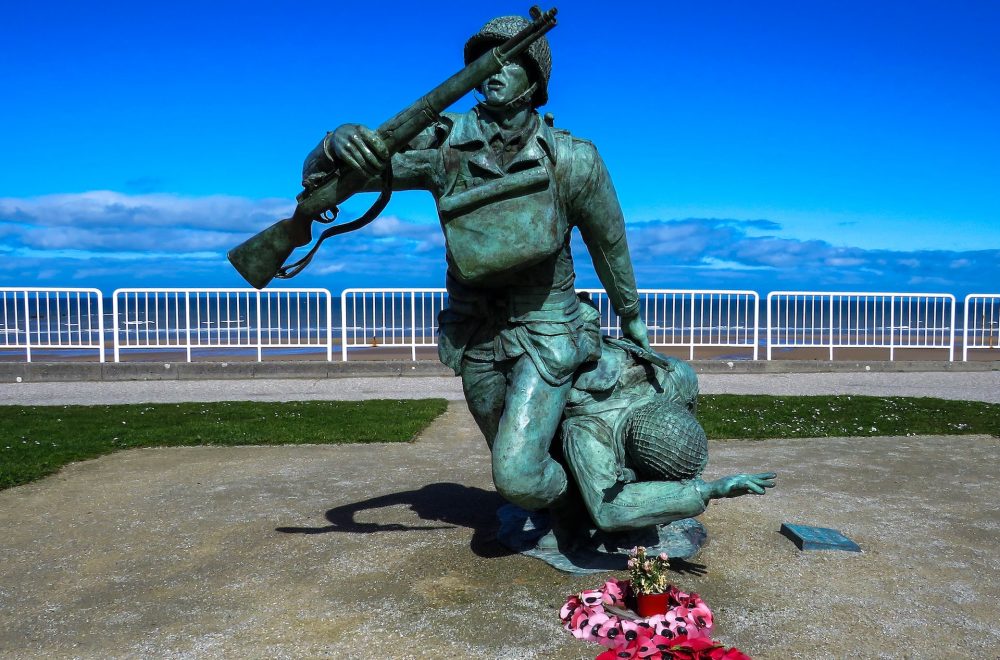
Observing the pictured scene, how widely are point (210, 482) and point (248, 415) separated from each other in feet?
11.7

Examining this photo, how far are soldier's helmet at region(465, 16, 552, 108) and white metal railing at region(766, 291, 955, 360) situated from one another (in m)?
12.8

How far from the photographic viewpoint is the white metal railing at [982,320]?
1648 centimetres

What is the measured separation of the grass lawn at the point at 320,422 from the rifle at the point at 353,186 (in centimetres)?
395

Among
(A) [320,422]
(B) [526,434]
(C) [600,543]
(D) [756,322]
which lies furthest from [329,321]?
(B) [526,434]

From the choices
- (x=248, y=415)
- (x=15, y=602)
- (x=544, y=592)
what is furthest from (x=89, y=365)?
(x=544, y=592)

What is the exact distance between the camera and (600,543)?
4598 mm

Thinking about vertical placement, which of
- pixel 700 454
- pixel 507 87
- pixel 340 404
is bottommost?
pixel 340 404

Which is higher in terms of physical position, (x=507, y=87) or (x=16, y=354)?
(x=507, y=87)

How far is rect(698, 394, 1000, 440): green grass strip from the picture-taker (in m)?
8.52

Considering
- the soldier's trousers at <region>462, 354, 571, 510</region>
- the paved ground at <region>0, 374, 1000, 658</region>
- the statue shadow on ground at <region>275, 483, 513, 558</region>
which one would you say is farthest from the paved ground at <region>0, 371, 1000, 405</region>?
the soldier's trousers at <region>462, 354, 571, 510</region>

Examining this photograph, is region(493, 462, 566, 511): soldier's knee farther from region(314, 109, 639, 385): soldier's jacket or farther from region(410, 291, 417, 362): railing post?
region(410, 291, 417, 362): railing post

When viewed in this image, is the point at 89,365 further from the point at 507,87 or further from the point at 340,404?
the point at 507,87

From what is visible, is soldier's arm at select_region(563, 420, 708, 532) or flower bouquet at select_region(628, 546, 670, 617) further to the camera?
soldier's arm at select_region(563, 420, 708, 532)

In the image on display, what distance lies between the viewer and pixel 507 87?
12.4ft
